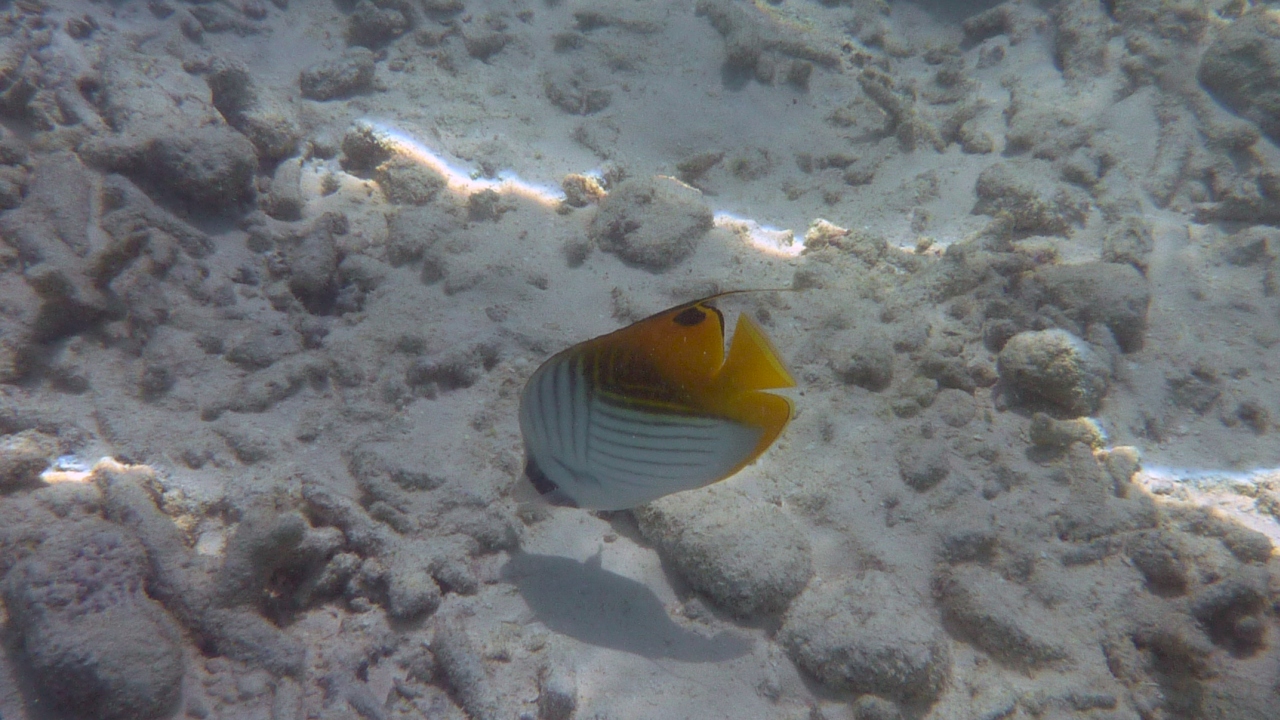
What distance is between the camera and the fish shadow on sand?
7.10 feet

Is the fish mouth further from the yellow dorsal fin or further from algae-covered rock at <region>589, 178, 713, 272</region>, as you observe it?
algae-covered rock at <region>589, 178, 713, 272</region>

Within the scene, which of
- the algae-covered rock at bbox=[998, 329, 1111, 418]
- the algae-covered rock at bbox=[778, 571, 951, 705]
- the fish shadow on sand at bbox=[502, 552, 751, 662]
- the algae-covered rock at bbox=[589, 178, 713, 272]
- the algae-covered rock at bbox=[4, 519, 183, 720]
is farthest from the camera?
→ the algae-covered rock at bbox=[589, 178, 713, 272]

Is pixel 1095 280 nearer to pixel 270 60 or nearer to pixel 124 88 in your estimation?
pixel 124 88

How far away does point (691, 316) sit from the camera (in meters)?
1.55

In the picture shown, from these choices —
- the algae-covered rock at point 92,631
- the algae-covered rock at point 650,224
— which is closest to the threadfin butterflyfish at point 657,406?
the algae-covered rock at point 92,631

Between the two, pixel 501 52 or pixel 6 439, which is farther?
pixel 501 52

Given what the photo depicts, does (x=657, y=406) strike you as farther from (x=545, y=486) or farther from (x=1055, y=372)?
(x=1055, y=372)

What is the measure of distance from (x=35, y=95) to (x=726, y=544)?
449cm

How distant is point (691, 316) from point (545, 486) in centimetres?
69

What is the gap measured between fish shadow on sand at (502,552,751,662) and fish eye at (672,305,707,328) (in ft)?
4.11

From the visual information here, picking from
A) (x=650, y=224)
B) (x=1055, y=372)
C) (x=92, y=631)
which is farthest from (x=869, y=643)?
(x=650, y=224)

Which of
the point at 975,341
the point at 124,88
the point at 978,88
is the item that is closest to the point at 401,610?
the point at 975,341

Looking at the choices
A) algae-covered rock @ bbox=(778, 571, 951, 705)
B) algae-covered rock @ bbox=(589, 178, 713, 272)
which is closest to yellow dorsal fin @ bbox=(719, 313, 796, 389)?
algae-covered rock @ bbox=(778, 571, 951, 705)

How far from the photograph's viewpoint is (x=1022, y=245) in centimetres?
388
